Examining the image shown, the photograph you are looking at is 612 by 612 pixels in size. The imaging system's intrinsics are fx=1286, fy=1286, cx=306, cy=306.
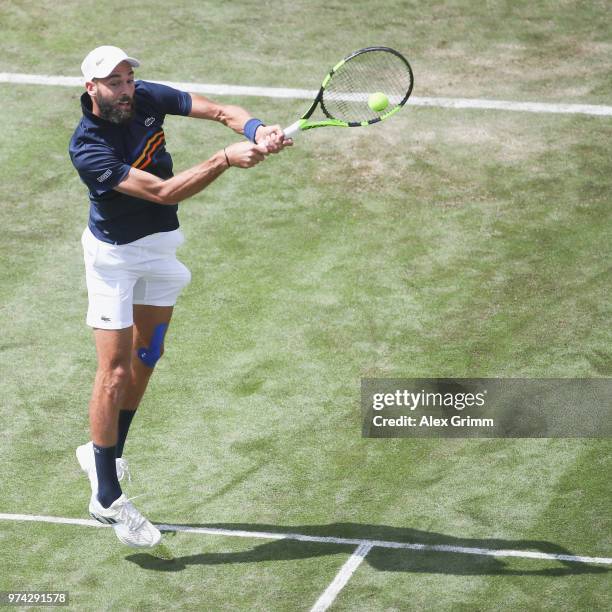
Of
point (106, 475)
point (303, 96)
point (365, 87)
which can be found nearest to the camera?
point (106, 475)

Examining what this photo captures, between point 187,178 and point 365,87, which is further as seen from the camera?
point 365,87

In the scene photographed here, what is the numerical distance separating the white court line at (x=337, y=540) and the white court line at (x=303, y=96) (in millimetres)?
6931

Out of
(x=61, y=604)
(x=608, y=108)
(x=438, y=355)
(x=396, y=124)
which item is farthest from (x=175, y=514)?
(x=608, y=108)

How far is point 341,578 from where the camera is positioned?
8.48 m

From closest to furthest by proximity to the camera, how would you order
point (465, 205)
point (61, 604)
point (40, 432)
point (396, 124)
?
point (61, 604), point (40, 432), point (465, 205), point (396, 124)

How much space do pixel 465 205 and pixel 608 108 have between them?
2.72 m

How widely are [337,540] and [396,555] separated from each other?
0.44 metres

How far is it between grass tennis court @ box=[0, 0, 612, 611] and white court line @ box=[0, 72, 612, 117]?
0.52ft

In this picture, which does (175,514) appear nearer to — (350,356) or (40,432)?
(40,432)

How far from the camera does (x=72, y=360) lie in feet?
35.6

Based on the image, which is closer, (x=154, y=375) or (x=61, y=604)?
(x=61, y=604)

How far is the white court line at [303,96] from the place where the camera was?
47.4 ft

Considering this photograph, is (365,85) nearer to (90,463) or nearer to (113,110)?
(113,110)
